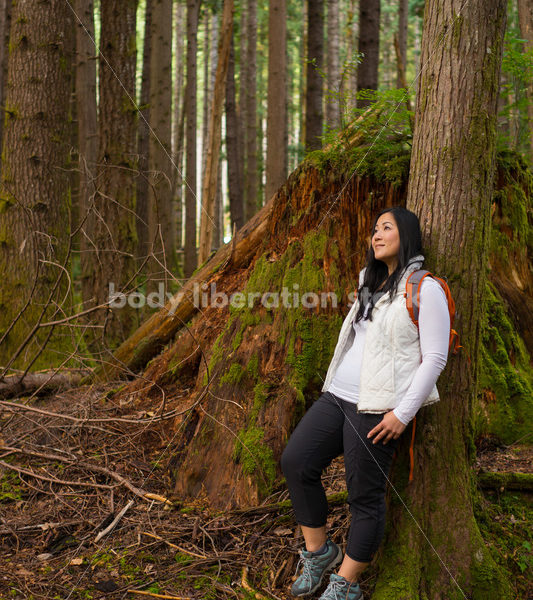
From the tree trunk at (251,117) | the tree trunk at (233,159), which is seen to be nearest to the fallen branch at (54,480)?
the tree trunk at (233,159)

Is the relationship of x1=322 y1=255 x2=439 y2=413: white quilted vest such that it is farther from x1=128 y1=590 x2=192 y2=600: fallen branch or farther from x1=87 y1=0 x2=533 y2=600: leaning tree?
x1=128 y1=590 x2=192 y2=600: fallen branch

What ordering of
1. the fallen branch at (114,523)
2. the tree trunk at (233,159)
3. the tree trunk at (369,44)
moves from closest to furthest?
the fallen branch at (114,523), the tree trunk at (369,44), the tree trunk at (233,159)

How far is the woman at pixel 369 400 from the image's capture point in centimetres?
283

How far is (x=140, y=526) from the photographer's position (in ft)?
12.0

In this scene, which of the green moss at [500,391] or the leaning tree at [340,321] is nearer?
the leaning tree at [340,321]

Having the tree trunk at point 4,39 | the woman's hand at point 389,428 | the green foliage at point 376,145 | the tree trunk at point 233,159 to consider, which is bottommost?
the woman's hand at point 389,428

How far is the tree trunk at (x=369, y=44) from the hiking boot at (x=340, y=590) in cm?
819

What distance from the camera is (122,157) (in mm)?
8008

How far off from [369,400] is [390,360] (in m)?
0.23

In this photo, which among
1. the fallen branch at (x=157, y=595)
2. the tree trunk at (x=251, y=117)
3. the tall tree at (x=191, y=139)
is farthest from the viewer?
the tree trunk at (x=251, y=117)

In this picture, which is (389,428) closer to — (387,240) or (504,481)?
(387,240)

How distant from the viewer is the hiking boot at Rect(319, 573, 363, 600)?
2848 millimetres

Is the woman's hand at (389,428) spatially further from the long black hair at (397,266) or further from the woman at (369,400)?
the long black hair at (397,266)

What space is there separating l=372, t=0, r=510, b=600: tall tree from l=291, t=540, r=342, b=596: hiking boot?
0.89 feet
